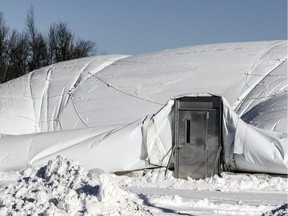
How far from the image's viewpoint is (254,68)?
16.8 meters

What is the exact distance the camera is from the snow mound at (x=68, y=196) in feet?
22.6

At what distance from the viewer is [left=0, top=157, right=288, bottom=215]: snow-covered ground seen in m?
6.96

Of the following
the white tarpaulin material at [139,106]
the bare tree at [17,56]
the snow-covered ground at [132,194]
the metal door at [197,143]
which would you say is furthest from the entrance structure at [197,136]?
the bare tree at [17,56]

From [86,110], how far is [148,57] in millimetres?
3256

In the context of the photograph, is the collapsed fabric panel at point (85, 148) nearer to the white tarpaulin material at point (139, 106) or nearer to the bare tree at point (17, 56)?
the white tarpaulin material at point (139, 106)

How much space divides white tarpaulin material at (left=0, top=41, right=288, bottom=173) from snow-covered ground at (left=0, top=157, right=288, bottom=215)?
51cm

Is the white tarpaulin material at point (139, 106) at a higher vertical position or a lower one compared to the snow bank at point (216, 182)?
higher

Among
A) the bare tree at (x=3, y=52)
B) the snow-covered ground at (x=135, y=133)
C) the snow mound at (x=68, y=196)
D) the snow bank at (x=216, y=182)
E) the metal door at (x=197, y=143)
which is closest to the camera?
the snow mound at (x=68, y=196)

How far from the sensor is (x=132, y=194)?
1010 centimetres

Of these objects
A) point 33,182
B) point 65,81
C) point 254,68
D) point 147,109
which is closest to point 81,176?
point 33,182

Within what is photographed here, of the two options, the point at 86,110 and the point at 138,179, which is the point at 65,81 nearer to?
the point at 86,110

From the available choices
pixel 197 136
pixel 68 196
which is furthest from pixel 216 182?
pixel 68 196

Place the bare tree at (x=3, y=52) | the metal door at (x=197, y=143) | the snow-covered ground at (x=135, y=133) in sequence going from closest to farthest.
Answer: the snow-covered ground at (x=135, y=133) < the metal door at (x=197, y=143) < the bare tree at (x=3, y=52)

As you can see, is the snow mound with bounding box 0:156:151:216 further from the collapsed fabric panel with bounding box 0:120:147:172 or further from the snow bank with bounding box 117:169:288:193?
the collapsed fabric panel with bounding box 0:120:147:172
